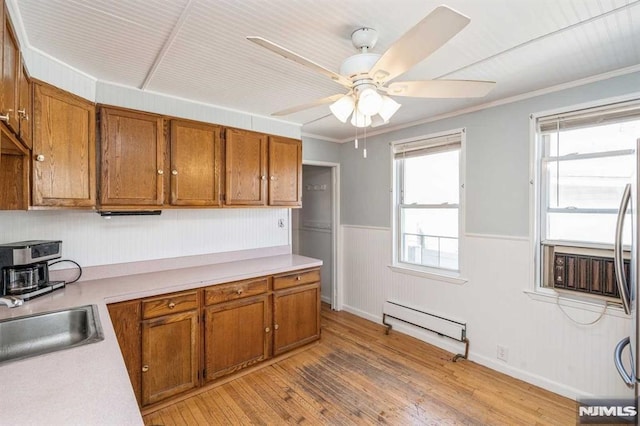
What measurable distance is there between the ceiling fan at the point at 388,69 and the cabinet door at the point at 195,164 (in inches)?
44.0

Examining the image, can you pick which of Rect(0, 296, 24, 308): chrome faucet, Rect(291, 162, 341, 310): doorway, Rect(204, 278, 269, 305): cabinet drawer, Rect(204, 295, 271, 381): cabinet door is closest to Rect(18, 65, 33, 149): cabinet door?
Rect(0, 296, 24, 308): chrome faucet

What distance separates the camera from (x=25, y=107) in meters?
1.59

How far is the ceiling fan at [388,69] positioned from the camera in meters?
1.06

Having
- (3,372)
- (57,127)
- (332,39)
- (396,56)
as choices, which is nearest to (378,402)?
(3,372)

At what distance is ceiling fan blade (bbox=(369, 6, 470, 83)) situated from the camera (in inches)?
38.3

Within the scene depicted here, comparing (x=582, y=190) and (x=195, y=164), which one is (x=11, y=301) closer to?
(x=195, y=164)

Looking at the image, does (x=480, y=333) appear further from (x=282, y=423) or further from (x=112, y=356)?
(x=112, y=356)

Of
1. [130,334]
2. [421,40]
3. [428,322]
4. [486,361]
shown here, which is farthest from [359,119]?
[486,361]

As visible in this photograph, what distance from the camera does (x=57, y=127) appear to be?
6.13 ft

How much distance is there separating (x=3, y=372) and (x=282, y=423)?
1.60m

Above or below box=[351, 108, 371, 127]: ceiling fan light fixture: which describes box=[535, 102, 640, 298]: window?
below

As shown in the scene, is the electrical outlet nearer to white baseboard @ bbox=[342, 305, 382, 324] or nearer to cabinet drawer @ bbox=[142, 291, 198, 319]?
white baseboard @ bbox=[342, 305, 382, 324]

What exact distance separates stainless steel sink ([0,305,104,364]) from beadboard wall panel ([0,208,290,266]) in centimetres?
86

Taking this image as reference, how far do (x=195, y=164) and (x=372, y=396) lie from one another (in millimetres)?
2386
